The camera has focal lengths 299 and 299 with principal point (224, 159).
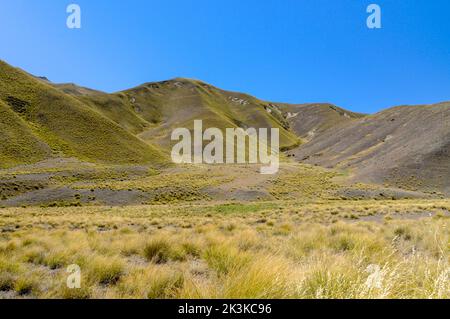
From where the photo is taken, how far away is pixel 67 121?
88.1m

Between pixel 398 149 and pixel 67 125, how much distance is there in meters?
87.6

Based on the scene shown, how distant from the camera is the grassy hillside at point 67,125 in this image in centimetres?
7981

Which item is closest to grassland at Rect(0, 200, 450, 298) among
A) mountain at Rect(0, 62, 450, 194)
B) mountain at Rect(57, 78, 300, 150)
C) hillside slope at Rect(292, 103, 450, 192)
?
hillside slope at Rect(292, 103, 450, 192)

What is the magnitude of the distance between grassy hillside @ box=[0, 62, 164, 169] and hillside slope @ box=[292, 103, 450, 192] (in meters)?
53.4

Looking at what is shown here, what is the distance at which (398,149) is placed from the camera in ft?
222

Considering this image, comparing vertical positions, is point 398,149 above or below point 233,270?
above

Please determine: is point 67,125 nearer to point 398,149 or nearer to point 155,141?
point 155,141

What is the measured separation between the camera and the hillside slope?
177 ft

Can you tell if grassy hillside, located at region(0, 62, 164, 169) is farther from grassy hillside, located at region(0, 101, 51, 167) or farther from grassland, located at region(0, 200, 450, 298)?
grassland, located at region(0, 200, 450, 298)

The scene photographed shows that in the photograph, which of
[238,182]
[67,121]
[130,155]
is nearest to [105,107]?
[67,121]

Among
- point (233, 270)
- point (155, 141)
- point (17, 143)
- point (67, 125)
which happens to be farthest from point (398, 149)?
point (155, 141)
